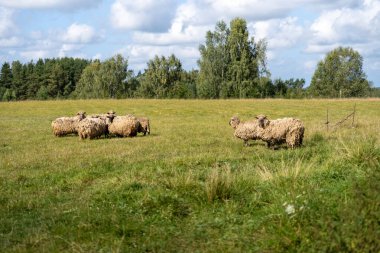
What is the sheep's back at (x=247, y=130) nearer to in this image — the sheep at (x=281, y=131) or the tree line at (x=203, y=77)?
the sheep at (x=281, y=131)

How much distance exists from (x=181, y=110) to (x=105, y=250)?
1555 inches

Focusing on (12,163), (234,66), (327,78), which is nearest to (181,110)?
(12,163)

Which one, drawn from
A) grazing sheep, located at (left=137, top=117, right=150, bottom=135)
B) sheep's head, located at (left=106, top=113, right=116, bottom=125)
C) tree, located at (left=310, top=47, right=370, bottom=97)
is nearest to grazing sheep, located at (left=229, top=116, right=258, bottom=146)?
grazing sheep, located at (left=137, top=117, right=150, bottom=135)

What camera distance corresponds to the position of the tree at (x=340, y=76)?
101875 millimetres

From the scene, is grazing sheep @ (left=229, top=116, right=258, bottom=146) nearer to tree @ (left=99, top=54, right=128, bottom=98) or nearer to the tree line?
the tree line

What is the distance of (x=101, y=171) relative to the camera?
42.7ft

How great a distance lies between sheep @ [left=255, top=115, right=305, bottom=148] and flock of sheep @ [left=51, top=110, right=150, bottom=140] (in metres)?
7.85

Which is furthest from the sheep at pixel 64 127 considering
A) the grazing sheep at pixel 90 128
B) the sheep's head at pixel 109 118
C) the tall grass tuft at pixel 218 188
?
the tall grass tuft at pixel 218 188

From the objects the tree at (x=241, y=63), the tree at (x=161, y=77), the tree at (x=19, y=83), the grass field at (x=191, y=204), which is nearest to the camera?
the grass field at (x=191, y=204)

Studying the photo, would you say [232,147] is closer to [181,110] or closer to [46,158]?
[46,158]

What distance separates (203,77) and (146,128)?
197ft

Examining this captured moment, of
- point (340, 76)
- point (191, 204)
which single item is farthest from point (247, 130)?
point (340, 76)

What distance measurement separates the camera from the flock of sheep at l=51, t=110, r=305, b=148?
17406 millimetres

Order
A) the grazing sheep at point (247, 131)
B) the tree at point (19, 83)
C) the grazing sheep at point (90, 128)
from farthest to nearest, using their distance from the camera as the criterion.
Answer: the tree at point (19, 83) → the grazing sheep at point (90, 128) → the grazing sheep at point (247, 131)
